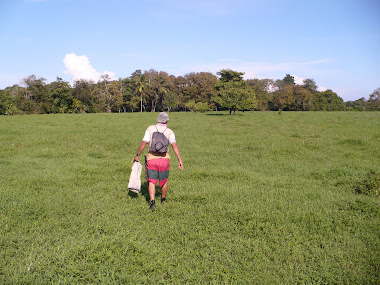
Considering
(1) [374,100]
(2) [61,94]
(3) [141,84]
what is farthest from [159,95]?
(1) [374,100]

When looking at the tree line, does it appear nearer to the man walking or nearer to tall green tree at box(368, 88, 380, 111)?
tall green tree at box(368, 88, 380, 111)

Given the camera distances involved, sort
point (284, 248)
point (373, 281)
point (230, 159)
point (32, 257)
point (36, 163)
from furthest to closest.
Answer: point (230, 159)
point (36, 163)
point (284, 248)
point (32, 257)
point (373, 281)

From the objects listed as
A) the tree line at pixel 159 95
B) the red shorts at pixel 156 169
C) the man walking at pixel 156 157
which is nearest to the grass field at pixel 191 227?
the man walking at pixel 156 157

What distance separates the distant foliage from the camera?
742cm

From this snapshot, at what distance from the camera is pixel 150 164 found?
650 cm

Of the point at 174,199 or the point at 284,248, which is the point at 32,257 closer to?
the point at 174,199

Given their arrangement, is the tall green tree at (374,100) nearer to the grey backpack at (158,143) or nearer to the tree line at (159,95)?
the tree line at (159,95)

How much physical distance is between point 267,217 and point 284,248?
114 centimetres

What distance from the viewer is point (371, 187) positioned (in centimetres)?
759

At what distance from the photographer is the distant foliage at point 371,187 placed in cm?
742

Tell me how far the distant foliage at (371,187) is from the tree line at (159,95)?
38.9 meters

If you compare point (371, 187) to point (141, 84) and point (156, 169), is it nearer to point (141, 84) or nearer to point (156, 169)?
point (156, 169)

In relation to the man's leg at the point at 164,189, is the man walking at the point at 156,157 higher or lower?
higher

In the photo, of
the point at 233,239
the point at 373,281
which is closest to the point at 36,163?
the point at 233,239
